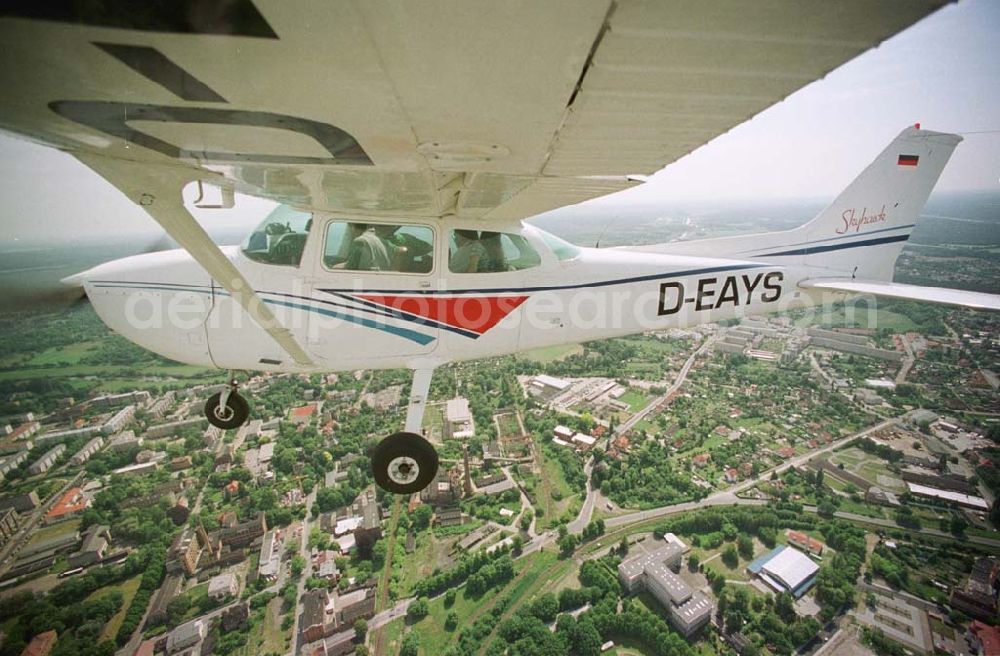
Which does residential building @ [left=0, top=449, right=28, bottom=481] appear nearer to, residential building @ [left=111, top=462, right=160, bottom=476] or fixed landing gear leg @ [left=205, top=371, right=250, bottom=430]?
residential building @ [left=111, top=462, right=160, bottom=476]

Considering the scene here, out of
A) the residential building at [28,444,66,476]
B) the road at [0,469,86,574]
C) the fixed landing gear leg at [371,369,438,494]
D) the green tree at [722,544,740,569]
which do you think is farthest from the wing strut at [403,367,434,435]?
the residential building at [28,444,66,476]

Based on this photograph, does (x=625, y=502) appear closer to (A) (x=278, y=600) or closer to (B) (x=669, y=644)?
(B) (x=669, y=644)

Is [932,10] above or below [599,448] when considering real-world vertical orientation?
above

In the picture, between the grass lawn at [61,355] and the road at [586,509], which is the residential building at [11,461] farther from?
the road at [586,509]

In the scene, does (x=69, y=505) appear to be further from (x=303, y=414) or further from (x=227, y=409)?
(x=227, y=409)

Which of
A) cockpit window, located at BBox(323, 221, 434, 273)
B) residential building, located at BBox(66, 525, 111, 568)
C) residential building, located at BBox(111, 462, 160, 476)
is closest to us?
cockpit window, located at BBox(323, 221, 434, 273)

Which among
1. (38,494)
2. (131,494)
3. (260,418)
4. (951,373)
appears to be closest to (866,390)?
(951,373)
